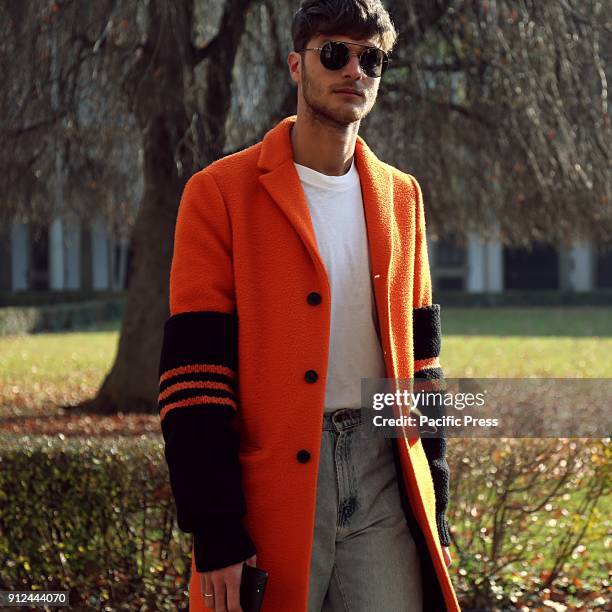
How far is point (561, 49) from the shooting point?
22.9ft

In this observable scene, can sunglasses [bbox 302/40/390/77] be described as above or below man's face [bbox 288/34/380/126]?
above

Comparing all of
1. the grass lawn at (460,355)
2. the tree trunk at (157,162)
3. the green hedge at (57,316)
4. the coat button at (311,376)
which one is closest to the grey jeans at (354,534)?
the coat button at (311,376)

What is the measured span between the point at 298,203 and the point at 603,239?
8083 mm

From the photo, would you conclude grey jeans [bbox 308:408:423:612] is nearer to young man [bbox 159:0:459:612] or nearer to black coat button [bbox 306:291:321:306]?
young man [bbox 159:0:459:612]

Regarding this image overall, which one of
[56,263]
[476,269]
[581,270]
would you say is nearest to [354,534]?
[56,263]

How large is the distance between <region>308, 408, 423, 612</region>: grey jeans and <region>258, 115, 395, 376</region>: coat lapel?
0.59 feet

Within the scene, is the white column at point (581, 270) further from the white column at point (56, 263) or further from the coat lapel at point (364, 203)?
the coat lapel at point (364, 203)

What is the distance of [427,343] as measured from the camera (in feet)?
8.09

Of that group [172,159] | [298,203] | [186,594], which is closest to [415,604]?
[298,203]

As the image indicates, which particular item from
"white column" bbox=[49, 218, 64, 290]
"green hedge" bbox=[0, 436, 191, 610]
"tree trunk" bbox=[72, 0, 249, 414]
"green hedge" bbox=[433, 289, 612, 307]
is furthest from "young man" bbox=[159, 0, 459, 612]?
"green hedge" bbox=[433, 289, 612, 307]

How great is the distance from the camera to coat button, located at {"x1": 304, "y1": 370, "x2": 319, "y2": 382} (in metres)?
2.08

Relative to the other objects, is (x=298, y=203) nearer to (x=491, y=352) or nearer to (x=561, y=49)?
(x=561, y=49)

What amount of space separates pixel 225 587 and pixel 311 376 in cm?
44

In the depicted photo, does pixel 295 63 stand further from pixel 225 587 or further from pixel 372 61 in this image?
pixel 225 587
